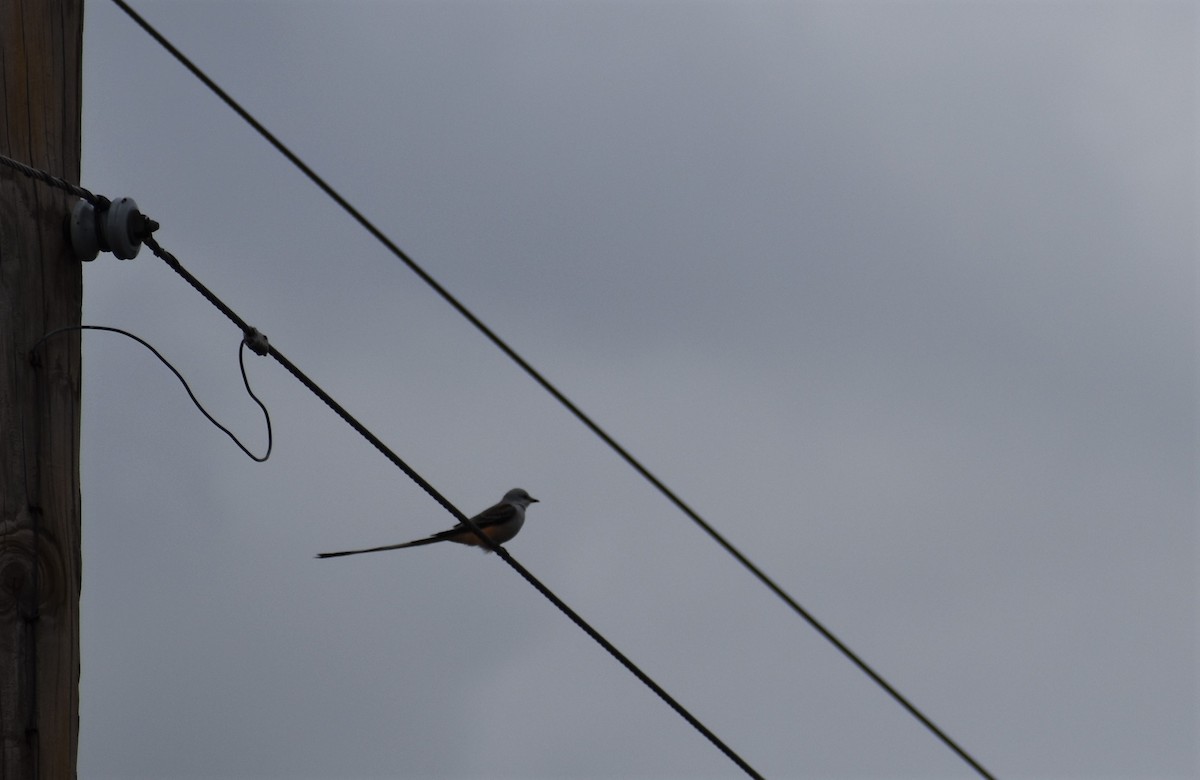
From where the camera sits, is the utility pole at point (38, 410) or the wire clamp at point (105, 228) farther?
the wire clamp at point (105, 228)

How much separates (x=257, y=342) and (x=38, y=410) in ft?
3.13

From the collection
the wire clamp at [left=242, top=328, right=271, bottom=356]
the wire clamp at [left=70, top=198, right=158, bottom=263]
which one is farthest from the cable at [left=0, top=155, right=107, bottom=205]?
the wire clamp at [left=242, top=328, right=271, bottom=356]

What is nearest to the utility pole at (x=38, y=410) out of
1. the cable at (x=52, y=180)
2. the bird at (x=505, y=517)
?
the cable at (x=52, y=180)

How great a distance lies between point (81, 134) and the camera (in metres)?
3.91

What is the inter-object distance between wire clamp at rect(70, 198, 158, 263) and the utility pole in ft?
0.15

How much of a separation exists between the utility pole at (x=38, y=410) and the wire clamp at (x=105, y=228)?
45mm

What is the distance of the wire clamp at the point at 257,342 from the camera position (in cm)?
445

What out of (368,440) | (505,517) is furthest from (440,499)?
(505,517)

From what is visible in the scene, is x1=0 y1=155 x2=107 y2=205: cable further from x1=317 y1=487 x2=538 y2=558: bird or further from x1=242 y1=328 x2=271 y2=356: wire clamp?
x1=317 y1=487 x2=538 y2=558: bird

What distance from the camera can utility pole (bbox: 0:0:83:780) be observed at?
353 cm

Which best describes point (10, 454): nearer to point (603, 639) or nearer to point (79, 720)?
point (79, 720)

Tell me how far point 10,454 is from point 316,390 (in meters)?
1.02

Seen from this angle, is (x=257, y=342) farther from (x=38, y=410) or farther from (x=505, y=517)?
(x=505, y=517)

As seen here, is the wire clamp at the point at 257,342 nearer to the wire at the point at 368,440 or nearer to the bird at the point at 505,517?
the wire at the point at 368,440
